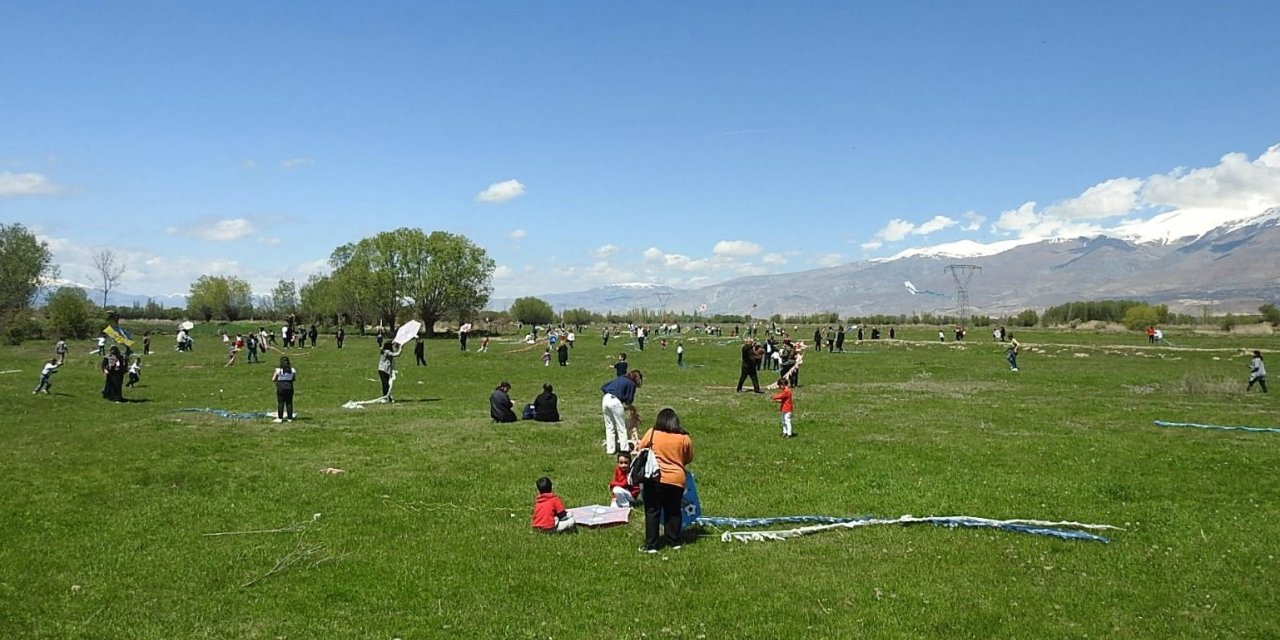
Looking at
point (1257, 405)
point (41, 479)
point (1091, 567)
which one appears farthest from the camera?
point (1257, 405)

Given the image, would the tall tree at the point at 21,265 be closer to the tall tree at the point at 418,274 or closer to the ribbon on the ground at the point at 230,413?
the tall tree at the point at 418,274

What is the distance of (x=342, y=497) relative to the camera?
48.8 ft

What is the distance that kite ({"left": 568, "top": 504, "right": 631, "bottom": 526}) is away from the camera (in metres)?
12.7

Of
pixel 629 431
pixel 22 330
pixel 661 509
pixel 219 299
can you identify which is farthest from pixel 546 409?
pixel 219 299

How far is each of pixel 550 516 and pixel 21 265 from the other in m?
122

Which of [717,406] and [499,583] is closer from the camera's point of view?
[499,583]

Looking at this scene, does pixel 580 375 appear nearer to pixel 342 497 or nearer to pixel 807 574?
pixel 342 497

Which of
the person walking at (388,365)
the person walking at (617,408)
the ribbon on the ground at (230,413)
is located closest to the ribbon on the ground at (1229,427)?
the person walking at (617,408)

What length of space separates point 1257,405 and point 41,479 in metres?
36.0

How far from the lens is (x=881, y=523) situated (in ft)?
41.5

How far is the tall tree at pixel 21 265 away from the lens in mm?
102375

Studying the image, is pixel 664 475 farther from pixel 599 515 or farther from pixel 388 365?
pixel 388 365

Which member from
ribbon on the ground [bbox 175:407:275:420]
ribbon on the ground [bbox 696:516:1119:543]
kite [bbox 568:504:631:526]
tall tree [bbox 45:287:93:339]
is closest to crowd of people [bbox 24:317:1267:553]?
kite [bbox 568:504:631:526]

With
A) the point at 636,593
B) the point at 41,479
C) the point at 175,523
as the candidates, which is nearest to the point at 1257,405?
the point at 636,593
